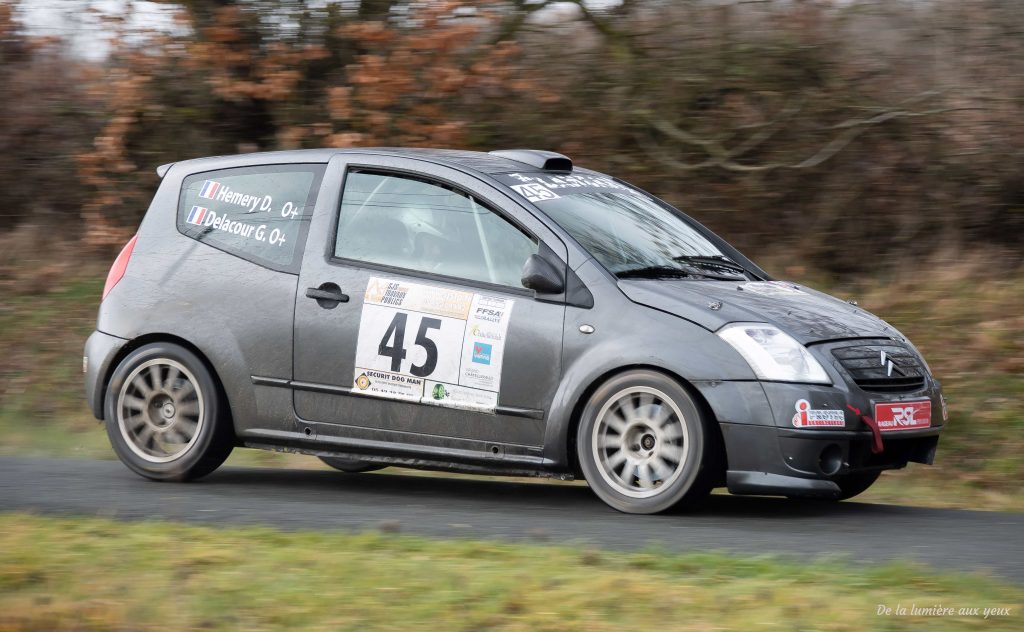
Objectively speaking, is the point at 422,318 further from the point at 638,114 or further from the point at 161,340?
the point at 638,114

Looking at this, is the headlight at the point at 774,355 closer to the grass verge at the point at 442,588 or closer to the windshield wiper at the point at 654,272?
the windshield wiper at the point at 654,272

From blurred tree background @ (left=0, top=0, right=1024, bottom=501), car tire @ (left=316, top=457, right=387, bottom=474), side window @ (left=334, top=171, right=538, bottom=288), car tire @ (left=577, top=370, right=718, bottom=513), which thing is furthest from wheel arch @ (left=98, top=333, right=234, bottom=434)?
blurred tree background @ (left=0, top=0, right=1024, bottom=501)

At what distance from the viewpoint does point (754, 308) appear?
6.66 meters

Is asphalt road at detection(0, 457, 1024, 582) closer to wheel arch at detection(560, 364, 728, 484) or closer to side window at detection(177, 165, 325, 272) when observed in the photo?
wheel arch at detection(560, 364, 728, 484)

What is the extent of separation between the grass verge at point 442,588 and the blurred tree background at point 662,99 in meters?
7.43

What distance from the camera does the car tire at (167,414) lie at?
755 cm

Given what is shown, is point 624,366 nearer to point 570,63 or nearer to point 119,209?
point 570,63

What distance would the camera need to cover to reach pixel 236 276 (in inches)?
298

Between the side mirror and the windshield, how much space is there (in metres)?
0.24

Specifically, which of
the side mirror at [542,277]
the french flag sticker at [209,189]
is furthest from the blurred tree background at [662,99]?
the side mirror at [542,277]

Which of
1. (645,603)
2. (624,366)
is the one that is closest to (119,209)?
(624,366)

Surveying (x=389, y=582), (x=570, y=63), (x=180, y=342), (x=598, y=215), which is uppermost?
(x=570, y=63)

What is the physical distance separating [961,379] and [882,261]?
2676 mm

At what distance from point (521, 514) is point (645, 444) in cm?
69
